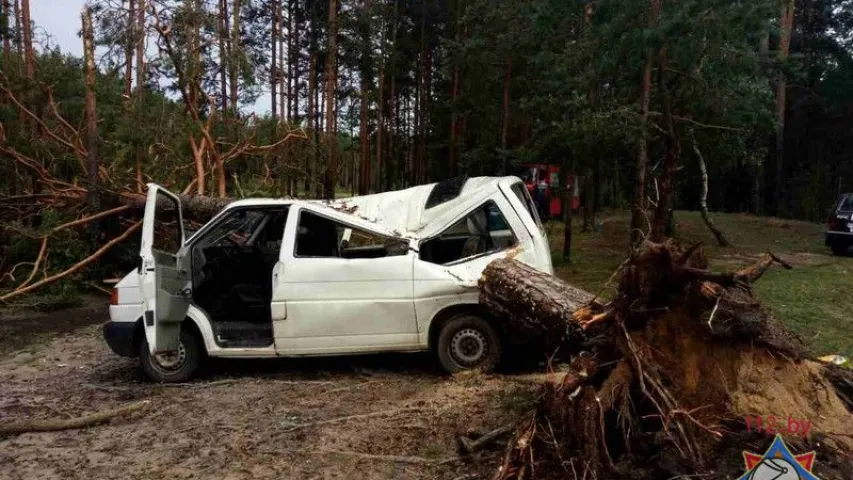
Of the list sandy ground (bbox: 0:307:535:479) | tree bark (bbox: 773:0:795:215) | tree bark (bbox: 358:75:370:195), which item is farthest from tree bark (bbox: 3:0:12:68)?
tree bark (bbox: 773:0:795:215)

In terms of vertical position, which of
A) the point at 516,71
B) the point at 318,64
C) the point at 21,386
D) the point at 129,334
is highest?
the point at 318,64

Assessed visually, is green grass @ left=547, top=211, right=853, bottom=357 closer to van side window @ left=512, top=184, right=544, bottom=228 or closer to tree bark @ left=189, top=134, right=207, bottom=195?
van side window @ left=512, top=184, right=544, bottom=228

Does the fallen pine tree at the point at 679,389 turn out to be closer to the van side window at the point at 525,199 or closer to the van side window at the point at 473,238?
the van side window at the point at 473,238

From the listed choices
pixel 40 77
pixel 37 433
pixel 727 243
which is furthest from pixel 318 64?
pixel 37 433

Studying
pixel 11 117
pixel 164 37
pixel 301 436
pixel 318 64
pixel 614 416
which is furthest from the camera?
pixel 318 64

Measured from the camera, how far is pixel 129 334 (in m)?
6.35

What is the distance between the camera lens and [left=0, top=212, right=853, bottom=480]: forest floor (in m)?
4.38

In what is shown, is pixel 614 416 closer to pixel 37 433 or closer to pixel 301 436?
pixel 301 436

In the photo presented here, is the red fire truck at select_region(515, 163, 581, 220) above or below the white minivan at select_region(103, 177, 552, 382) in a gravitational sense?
above

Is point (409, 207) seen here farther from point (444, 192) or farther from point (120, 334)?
point (120, 334)

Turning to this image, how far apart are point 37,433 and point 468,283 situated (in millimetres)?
3719

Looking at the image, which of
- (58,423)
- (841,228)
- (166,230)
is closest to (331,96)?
(166,230)

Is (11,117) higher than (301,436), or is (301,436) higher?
(11,117)

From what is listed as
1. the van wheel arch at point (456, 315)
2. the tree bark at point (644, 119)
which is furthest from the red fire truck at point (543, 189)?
the van wheel arch at point (456, 315)
